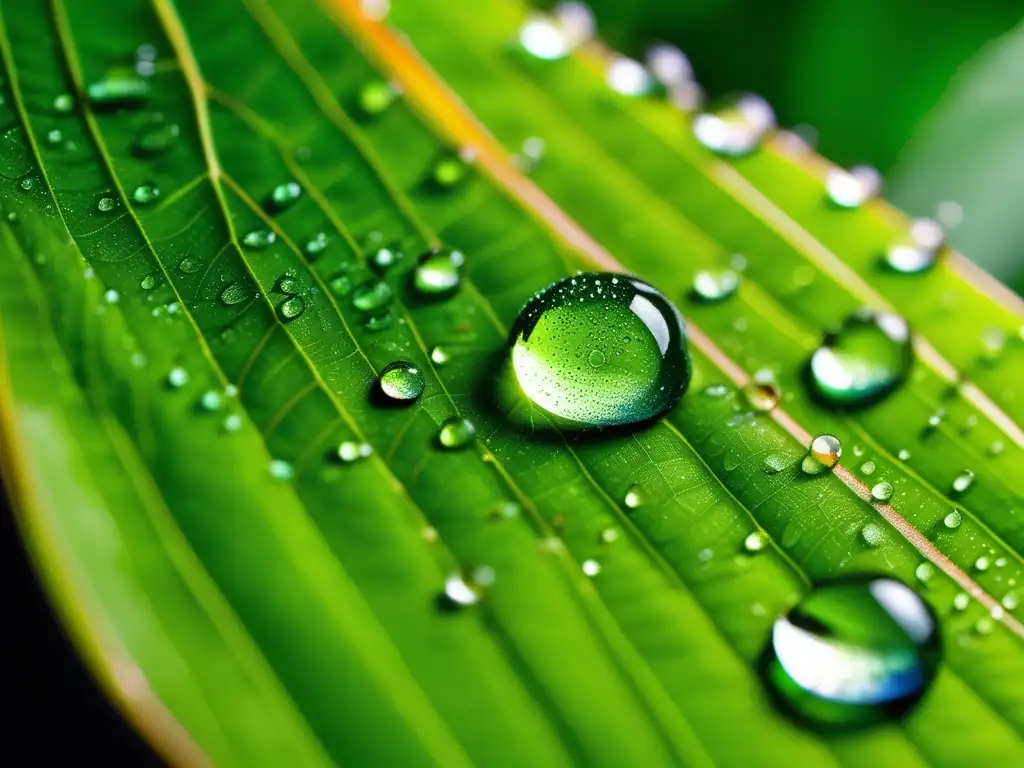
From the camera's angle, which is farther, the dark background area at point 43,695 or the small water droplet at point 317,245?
the dark background area at point 43,695

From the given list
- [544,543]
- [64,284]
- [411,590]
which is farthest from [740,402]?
[64,284]

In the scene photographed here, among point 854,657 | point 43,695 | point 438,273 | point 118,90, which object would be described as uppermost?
point 118,90

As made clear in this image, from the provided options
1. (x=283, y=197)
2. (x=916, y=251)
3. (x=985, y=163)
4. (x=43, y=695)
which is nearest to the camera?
(x=283, y=197)

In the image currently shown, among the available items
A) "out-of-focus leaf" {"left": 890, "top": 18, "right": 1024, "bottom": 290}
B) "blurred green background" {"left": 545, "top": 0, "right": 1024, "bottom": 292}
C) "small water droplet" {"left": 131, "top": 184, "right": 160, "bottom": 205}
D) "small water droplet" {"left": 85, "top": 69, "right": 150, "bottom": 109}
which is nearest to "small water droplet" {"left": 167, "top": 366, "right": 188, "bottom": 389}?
"small water droplet" {"left": 131, "top": 184, "right": 160, "bottom": 205}

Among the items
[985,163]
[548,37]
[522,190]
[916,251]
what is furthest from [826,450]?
[985,163]

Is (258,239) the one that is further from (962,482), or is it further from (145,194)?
(962,482)

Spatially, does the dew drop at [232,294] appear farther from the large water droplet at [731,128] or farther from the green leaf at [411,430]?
the large water droplet at [731,128]

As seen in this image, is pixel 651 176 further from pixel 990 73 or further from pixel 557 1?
pixel 990 73

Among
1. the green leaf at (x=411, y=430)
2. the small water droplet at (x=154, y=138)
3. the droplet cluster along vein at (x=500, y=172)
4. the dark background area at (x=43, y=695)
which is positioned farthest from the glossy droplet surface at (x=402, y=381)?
the dark background area at (x=43, y=695)
